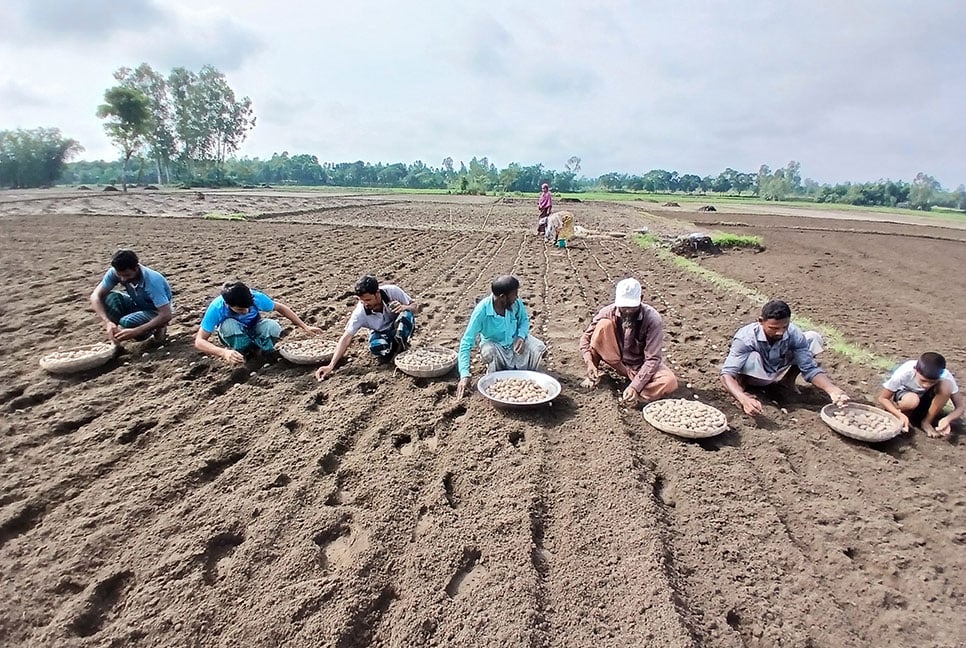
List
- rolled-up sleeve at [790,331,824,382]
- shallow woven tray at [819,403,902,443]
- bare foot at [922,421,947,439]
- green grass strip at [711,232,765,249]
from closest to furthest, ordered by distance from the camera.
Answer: shallow woven tray at [819,403,902,443]
bare foot at [922,421,947,439]
rolled-up sleeve at [790,331,824,382]
green grass strip at [711,232,765,249]

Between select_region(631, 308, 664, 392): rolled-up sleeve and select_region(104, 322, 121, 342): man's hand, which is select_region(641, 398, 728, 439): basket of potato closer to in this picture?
select_region(631, 308, 664, 392): rolled-up sleeve

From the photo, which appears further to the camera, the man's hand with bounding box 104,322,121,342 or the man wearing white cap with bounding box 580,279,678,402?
the man's hand with bounding box 104,322,121,342

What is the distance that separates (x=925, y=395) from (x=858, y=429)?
66cm

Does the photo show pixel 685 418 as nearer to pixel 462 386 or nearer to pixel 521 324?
pixel 521 324

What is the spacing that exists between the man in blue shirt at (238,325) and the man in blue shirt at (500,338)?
5.47 ft

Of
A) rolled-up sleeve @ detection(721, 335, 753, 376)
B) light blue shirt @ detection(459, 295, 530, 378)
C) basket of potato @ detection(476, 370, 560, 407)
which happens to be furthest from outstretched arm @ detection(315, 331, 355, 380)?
rolled-up sleeve @ detection(721, 335, 753, 376)

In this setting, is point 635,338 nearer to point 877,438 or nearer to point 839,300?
point 877,438

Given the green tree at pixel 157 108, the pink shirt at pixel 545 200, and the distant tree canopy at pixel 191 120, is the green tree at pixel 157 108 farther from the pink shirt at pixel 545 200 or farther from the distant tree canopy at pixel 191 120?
the pink shirt at pixel 545 200

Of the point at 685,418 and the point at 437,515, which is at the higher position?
the point at 685,418

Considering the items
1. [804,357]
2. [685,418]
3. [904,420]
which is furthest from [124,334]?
[904,420]

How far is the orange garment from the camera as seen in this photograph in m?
4.23

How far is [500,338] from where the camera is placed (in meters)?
4.59

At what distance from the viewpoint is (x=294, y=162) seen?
306 ft

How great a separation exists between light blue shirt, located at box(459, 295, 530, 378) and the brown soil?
1.98 ft
